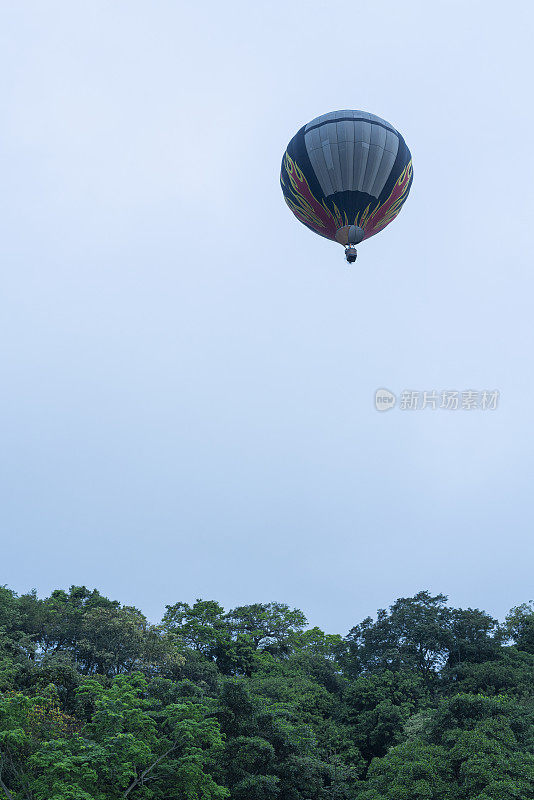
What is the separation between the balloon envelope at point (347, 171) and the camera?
766 inches


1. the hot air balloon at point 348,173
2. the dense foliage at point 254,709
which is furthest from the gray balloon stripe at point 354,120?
the dense foliage at point 254,709

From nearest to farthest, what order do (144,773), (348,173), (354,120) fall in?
(144,773) < (348,173) < (354,120)

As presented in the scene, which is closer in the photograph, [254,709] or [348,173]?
[348,173]

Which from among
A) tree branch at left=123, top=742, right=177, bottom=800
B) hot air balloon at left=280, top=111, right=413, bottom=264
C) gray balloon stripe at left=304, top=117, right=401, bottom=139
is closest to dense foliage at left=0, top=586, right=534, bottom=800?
tree branch at left=123, top=742, right=177, bottom=800

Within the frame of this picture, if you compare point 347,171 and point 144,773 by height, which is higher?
point 347,171

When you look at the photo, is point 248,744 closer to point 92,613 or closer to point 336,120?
point 92,613

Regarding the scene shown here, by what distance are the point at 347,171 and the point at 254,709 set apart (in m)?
16.5

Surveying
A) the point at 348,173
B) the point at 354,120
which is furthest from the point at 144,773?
the point at 354,120

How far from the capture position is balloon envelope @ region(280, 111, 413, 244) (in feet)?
63.9

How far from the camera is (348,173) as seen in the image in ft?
63.8

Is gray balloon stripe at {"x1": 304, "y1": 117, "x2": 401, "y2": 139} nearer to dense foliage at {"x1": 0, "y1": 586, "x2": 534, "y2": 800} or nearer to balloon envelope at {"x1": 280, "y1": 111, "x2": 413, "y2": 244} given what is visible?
balloon envelope at {"x1": 280, "y1": 111, "x2": 413, "y2": 244}

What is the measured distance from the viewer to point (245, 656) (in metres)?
35.2

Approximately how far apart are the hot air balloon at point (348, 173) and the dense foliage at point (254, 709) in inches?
576

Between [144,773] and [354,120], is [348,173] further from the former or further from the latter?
[144,773]
